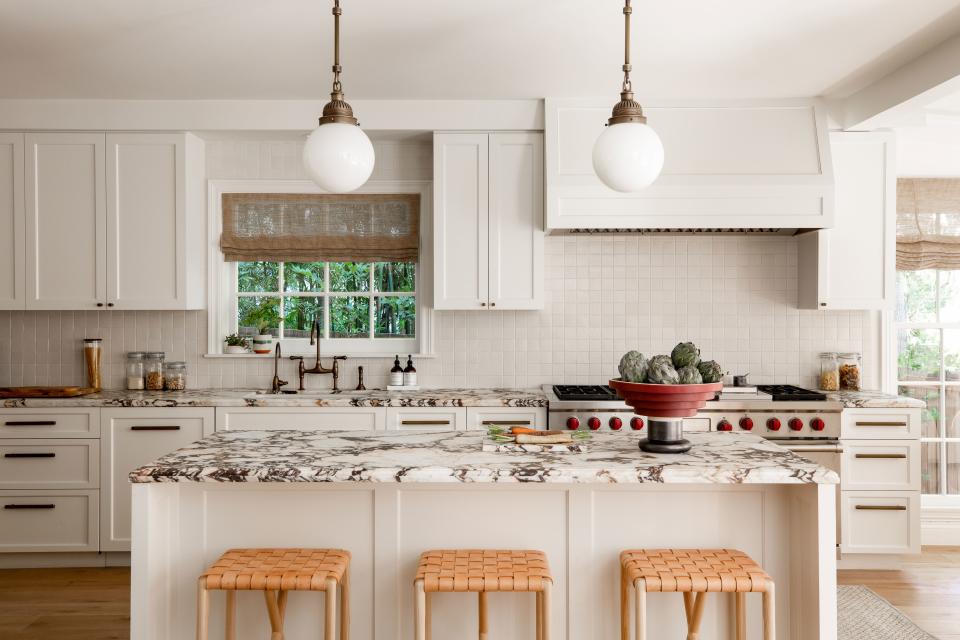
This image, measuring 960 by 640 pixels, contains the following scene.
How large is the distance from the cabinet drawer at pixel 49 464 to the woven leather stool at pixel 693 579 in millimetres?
3067

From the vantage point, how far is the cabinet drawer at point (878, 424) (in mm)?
3850

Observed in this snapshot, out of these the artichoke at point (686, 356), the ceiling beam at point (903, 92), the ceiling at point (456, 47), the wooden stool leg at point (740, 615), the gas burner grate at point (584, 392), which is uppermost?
the ceiling at point (456, 47)

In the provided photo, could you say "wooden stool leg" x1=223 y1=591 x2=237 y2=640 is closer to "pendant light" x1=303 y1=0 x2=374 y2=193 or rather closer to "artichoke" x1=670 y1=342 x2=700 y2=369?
"pendant light" x1=303 y1=0 x2=374 y2=193

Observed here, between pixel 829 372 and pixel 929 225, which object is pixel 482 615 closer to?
pixel 829 372

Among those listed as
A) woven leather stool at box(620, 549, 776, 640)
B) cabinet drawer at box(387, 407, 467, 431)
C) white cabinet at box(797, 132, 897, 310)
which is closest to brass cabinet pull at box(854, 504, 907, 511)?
white cabinet at box(797, 132, 897, 310)

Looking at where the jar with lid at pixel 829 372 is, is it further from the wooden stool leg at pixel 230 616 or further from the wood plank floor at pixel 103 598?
the wooden stool leg at pixel 230 616

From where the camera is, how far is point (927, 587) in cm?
368

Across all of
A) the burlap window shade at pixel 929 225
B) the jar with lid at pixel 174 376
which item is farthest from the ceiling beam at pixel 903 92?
the jar with lid at pixel 174 376

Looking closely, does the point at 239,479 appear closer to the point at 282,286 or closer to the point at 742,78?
the point at 282,286

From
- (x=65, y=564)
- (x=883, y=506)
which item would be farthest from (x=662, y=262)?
(x=65, y=564)

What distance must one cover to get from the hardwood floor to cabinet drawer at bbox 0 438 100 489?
4034 mm

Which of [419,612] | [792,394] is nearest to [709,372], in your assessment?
[419,612]

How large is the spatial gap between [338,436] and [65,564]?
2428 millimetres

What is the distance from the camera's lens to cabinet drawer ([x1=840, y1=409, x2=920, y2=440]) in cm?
385
